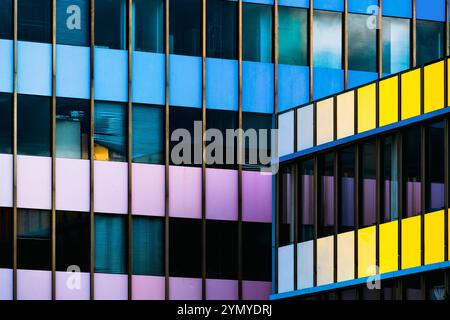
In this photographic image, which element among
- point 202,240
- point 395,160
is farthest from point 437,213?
point 202,240

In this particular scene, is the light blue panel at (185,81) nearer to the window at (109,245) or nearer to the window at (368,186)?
the window at (109,245)

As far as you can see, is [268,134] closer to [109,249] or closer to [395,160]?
[109,249]

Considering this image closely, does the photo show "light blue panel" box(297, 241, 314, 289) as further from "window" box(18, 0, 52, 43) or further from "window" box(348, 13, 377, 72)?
"window" box(18, 0, 52, 43)

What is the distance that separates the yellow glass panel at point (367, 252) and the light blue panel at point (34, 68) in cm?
1159

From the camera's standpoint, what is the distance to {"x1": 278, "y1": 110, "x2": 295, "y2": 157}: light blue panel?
48338 millimetres

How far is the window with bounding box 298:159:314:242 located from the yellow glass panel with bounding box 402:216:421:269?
4272 millimetres

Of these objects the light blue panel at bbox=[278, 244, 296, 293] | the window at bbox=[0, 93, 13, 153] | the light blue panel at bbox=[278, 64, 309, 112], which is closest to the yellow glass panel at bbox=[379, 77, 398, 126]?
the light blue panel at bbox=[278, 244, 296, 293]

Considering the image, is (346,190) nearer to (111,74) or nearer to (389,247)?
(389,247)

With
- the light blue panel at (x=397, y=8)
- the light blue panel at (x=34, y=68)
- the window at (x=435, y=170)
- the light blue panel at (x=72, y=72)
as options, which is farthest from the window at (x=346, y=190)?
the light blue panel at (x=397, y=8)

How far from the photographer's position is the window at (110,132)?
52.1 metres

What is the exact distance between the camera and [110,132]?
52250 millimetres

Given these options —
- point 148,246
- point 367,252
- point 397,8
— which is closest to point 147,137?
point 148,246

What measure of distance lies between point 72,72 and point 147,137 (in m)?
3.05
